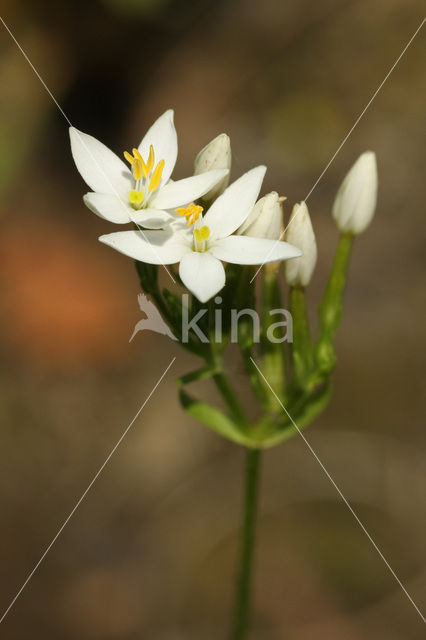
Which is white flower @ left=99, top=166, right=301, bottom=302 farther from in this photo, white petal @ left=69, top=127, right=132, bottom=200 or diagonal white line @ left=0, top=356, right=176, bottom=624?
diagonal white line @ left=0, top=356, right=176, bottom=624

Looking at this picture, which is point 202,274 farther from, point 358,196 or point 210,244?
point 358,196

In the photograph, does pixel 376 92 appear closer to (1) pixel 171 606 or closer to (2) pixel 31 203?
(2) pixel 31 203

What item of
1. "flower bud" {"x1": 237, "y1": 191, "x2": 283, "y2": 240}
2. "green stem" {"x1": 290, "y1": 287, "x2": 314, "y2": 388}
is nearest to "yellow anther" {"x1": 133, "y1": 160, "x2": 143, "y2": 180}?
"flower bud" {"x1": 237, "y1": 191, "x2": 283, "y2": 240}

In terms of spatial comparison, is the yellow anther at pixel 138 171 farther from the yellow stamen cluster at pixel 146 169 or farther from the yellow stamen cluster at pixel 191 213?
the yellow stamen cluster at pixel 191 213

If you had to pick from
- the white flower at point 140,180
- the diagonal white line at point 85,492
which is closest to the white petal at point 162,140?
the white flower at point 140,180

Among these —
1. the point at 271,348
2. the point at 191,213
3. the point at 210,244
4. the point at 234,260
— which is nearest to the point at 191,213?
the point at 191,213

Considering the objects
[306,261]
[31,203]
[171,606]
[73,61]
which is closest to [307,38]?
[73,61]
